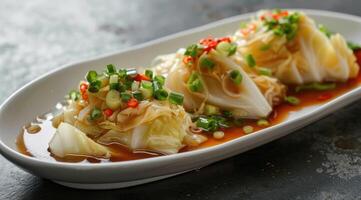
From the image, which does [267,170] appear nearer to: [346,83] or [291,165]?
[291,165]

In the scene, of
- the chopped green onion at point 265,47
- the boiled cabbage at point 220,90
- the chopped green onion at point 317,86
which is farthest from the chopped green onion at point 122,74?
the chopped green onion at point 317,86

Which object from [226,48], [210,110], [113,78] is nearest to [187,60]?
[226,48]

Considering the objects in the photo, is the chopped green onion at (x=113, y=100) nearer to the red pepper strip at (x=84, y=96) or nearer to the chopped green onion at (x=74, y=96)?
the red pepper strip at (x=84, y=96)

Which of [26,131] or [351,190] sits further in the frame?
[26,131]

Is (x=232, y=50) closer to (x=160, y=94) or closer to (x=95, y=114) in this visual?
(x=160, y=94)

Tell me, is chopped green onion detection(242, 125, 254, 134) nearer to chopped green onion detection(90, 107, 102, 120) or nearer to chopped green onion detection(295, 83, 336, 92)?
chopped green onion detection(295, 83, 336, 92)

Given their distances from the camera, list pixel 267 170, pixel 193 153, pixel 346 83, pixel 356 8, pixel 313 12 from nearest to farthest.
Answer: pixel 193 153
pixel 267 170
pixel 346 83
pixel 313 12
pixel 356 8

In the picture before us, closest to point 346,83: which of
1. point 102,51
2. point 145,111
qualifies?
point 145,111
